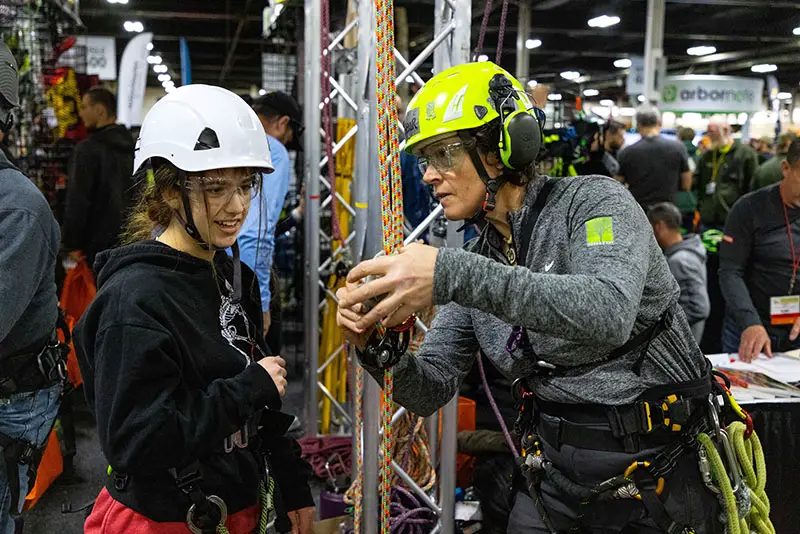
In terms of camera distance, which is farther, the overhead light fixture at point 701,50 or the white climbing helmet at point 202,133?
the overhead light fixture at point 701,50

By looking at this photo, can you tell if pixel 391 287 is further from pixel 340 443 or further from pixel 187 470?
pixel 340 443

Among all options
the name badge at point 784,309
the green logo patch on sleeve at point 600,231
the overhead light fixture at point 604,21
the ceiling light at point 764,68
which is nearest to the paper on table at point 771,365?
the name badge at point 784,309

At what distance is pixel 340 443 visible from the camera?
4.92m

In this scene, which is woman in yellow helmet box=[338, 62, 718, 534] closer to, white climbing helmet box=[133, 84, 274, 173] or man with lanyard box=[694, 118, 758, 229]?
white climbing helmet box=[133, 84, 274, 173]

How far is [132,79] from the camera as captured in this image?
742 cm

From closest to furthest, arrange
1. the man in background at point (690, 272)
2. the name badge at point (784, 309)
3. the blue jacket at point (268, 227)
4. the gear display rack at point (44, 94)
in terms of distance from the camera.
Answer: the name badge at point (784, 309) < the blue jacket at point (268, 227) < the man in background at point (690, 272) < the gear display rack at point (44, 94)

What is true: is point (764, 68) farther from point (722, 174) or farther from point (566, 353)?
point (566, 353)

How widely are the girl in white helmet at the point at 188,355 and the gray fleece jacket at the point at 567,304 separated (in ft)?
1.27

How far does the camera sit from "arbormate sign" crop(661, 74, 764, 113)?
56.3ft

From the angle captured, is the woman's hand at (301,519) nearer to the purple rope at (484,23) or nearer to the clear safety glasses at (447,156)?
the clear safety glasses at (447,156)

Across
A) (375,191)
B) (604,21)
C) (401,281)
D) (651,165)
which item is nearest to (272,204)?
(375,191)

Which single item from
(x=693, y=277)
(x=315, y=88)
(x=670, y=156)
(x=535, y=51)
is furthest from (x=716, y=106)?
(x=315, y=88)

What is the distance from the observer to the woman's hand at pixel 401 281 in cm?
127

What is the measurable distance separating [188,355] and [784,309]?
3403 mm
